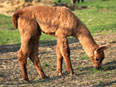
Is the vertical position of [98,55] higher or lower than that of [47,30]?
lower

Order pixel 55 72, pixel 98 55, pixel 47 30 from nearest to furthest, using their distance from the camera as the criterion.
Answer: pixel 47 30 → pixel 98 55 → pixel 55 72

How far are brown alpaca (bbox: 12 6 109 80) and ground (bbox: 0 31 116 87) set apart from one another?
0.28m

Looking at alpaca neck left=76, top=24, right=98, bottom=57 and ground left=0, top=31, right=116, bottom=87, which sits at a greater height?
alpaca neck left=76, top=24, right=98, bottom=57

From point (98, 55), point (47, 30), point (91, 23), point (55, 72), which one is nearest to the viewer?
point (47, 30)

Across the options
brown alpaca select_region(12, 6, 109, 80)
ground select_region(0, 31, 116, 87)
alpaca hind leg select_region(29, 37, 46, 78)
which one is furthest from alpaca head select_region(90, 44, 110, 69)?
alpaca hind leg select_region(29, 37, 46, 78)

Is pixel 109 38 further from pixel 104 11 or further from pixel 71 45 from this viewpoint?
pixel 104 11

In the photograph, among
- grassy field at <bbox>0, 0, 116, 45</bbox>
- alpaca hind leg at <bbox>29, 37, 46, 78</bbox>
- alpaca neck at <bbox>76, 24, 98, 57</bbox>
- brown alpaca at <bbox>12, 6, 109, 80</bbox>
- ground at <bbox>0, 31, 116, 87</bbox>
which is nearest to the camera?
ground at <bbox>0, 31, 116, 87</bbox>

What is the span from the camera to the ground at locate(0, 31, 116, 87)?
776cm

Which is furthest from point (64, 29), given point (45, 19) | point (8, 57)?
point (8, 57)

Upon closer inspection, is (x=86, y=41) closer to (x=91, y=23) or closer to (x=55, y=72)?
(x=55, y=72)

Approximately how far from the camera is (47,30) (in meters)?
8.40

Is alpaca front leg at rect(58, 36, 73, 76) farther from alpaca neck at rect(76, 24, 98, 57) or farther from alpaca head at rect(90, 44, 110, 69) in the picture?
alpaca head at rect(90, 44, 110, 69)

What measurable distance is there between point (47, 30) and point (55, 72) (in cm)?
131

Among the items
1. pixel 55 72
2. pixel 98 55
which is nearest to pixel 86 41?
pixel 98 55
